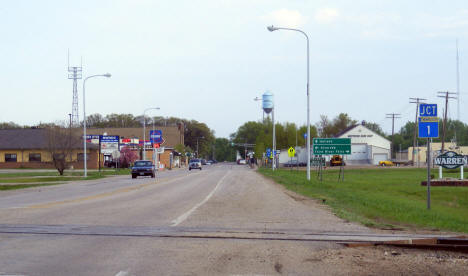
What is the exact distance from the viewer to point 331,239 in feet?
35.1

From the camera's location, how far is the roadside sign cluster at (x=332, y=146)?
40.8m

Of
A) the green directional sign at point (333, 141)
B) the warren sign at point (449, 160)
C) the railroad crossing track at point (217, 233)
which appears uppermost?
the green directional sign at point (333, 141)

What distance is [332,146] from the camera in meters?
41.0

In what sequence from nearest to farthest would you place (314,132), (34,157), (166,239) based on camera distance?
(166,239) < (34,157) < (314,132)

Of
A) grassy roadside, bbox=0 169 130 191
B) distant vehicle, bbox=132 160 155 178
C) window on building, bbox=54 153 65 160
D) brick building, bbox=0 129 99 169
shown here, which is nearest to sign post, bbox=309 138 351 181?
distant vehicle, bbox=132 160 155 178

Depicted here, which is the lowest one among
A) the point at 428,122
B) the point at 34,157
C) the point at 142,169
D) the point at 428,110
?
the point at 142,169

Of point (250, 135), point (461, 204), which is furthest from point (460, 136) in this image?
point (461, 204)

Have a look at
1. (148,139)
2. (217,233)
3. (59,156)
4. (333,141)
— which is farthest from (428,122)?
(148,139)

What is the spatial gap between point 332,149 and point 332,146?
0.23 meters

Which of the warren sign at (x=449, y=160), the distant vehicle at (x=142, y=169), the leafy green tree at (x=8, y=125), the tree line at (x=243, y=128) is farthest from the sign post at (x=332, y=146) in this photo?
the leafy green tree at (x=8, y=125)

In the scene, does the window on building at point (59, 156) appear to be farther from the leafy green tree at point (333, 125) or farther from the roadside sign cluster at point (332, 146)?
the leafy green tree at point (333, 125)

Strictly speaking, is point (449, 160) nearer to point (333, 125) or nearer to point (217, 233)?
point (217, 233)

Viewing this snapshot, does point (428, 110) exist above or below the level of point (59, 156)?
above

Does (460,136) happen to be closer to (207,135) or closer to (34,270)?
(207,135)
